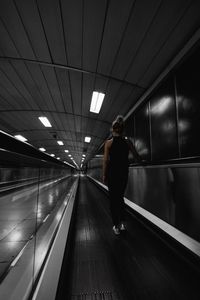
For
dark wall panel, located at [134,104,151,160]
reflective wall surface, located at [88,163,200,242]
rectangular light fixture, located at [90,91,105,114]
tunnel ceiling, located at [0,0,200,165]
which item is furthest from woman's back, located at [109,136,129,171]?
rectangular light fixture, located at [90,91,105,114]

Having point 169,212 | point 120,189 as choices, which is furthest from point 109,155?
point 169,212

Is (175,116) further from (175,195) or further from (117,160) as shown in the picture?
(117,160)

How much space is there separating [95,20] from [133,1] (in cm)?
67

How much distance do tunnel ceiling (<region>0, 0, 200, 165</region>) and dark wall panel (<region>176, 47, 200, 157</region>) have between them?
47 cm

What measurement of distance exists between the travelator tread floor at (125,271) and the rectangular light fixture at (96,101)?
413 centimetres

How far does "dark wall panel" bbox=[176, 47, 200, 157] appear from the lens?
263cm

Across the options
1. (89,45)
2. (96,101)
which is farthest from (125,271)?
(96,101)

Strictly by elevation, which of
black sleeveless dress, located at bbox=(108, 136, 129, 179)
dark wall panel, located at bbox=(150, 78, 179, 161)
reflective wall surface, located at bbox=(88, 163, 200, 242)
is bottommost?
reflective wall surface, located at bbox=(88, 163, 200, 242)

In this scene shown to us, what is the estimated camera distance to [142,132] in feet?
16.3

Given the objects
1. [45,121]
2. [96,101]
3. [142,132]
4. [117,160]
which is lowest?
[117,160]

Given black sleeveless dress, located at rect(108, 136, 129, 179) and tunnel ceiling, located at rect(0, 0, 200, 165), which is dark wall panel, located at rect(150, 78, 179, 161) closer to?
tunnel ceiling, located at rect(0, 0, 200, 165)

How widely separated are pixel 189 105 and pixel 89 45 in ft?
7.26

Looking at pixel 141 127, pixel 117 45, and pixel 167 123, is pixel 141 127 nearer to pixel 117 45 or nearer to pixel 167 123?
pixel 167 123

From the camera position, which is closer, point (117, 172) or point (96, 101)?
point (117, 172)
